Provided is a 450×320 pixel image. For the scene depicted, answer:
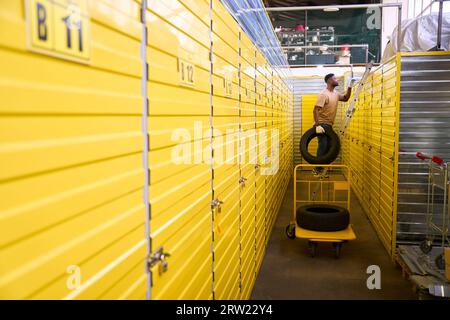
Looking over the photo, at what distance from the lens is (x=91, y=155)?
113 cm

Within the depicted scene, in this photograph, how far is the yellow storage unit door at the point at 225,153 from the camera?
2.52 metres

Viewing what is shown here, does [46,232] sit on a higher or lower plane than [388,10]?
lower

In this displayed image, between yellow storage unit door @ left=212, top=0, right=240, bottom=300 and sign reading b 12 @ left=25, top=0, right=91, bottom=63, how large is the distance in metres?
1.39

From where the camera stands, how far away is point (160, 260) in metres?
1.60

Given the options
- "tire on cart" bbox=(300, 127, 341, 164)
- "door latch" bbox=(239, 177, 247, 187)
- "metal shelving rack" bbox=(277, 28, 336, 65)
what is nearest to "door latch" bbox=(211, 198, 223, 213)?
"door latch" bbox=(239, 177, 247, 187)

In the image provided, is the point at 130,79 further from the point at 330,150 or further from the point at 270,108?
the point at 330,150

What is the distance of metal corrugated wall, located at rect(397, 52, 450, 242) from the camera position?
4.53 metres

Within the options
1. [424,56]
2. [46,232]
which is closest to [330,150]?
[424,56]

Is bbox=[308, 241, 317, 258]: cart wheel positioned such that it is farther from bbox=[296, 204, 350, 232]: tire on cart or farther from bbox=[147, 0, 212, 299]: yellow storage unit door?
bbox=[147, 0, 212, 299]: yellow storage unit door

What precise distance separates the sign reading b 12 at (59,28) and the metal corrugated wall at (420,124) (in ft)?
13.9

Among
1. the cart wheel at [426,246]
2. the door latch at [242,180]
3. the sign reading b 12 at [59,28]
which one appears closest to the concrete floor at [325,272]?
the cart wheel at [426,246]

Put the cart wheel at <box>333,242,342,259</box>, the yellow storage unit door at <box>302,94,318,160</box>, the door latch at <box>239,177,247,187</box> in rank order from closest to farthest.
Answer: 1. the door latch at <box>239,177,247,187</box>
2. the cart wheel at <box>333,242,342,259</box>
3. the yellow storage unit door at <box>302,94,318,160</box>

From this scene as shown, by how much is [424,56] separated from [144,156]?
4.02 metres
